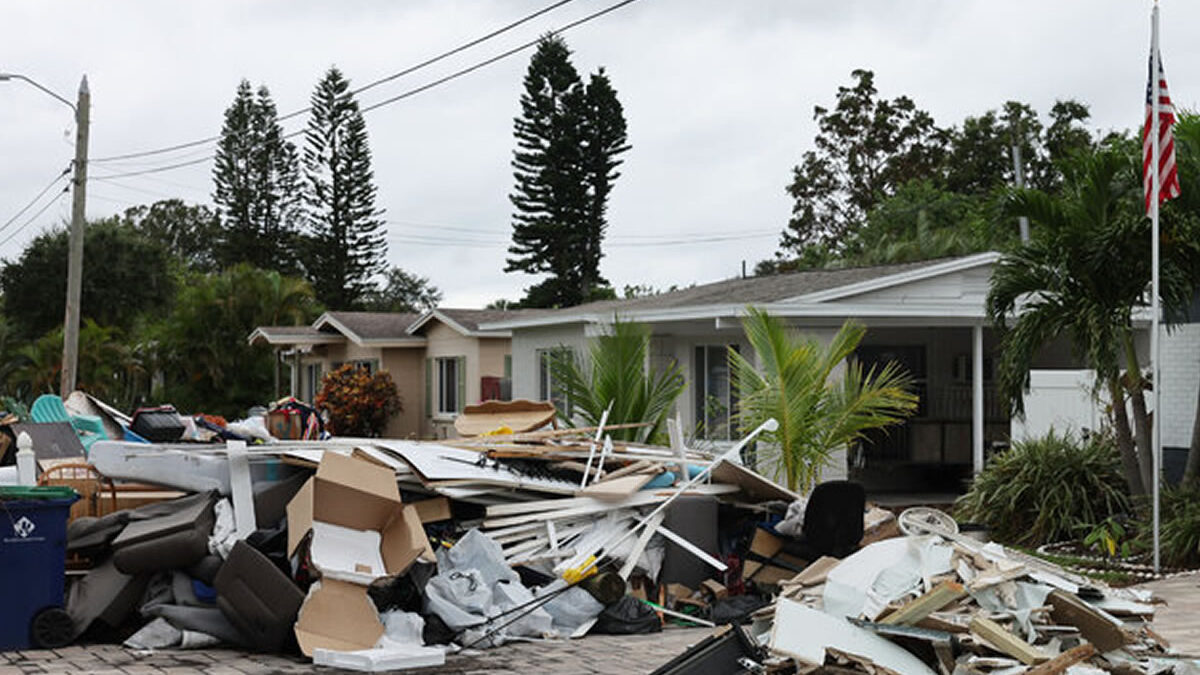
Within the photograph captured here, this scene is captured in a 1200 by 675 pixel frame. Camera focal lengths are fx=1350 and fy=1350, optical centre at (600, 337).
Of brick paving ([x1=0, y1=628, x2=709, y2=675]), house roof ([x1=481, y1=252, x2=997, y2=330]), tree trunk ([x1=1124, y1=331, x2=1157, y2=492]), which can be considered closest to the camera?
brick paving ([x1=0, y1=628, x2=709, y2=675])

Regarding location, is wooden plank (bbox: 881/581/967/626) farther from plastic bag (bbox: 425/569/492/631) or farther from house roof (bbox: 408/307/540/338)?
house roof (bbox: 408/307/540/338)

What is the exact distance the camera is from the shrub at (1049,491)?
14.9 m

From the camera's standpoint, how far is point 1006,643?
7230mm

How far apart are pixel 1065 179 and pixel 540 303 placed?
36086mm

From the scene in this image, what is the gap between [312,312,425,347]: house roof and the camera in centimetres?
3231

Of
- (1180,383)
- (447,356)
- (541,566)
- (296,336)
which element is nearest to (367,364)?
(296,336)

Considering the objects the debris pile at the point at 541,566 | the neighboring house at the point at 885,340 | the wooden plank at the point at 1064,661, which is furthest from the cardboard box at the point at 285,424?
the wooden plank at the point at 1064,661

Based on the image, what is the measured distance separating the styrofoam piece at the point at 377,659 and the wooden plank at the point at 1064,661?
12.0 feet

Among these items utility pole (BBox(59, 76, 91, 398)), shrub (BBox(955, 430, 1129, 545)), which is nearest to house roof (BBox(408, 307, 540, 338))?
utility pole (BBox(59, 76, 91, 398))

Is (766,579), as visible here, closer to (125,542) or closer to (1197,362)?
(125,542)

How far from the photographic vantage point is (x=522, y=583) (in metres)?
10.2

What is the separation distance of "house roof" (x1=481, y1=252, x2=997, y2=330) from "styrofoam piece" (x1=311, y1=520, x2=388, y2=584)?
7.40 m

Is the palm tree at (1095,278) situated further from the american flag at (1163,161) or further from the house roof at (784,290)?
the house roof at (784,290)

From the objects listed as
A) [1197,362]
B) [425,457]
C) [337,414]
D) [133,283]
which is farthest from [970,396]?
[133,283]
